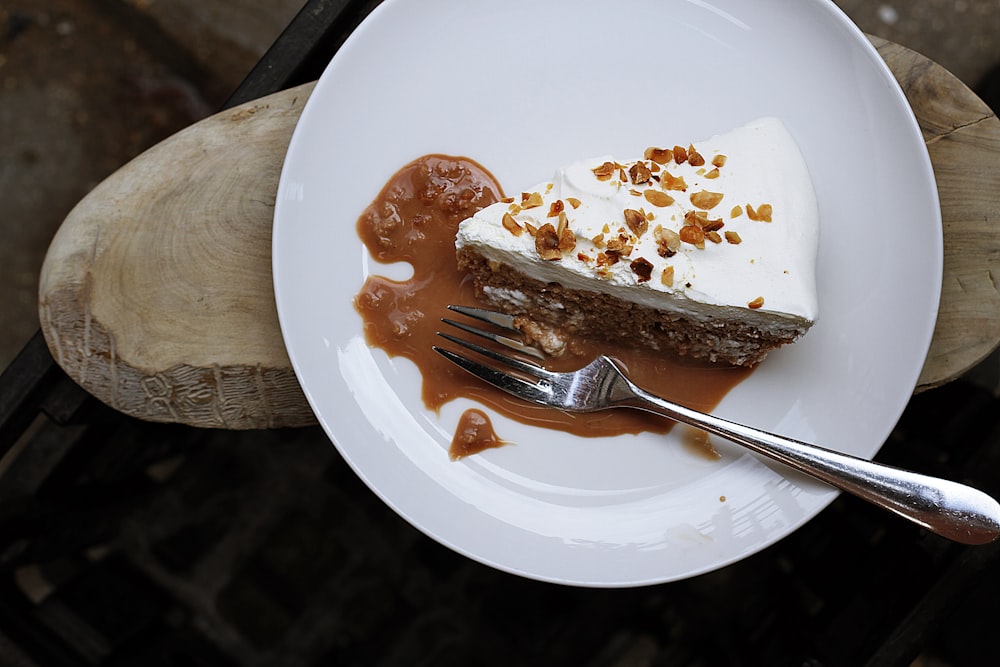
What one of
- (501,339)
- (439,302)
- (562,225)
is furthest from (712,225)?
(439,302)

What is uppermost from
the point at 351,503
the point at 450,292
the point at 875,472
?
the point at 875,472

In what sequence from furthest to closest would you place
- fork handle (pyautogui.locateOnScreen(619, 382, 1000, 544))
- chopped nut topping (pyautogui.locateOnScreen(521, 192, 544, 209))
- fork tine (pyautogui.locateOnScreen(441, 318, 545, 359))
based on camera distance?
fork tine (pyautogui.locateOnScreen(441, 318, 545, 359)) < chopped nut topping (pyautogui.locateOnScreen(521, 192, 544, 209)) < fork handle (pyautogui.locateOnScreen(619, 382, 1000, 544))

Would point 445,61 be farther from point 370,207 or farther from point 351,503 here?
point 351,503

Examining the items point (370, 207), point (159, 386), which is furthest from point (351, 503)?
point (370, 207)

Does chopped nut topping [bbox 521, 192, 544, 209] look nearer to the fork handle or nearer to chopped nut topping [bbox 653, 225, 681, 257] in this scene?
chopped nut topping [bbox 653, 225, 681, 257]

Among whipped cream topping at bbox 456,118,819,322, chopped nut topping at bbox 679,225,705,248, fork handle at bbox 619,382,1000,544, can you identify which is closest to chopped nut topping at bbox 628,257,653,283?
whipped cream topping at bbox 456,118,819,322

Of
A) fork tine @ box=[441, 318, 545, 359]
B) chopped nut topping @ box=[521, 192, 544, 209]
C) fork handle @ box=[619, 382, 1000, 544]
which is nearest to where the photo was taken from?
fork handle @ box=[619, 382, 1000, 544]

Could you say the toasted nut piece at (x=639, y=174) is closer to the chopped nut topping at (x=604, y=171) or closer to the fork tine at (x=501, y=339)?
the chopped nut topping at (x=604, y=171)

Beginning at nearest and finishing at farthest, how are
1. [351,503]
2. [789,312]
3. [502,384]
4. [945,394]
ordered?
[789,312] → [502,384] → [945,394] → [351,503]
